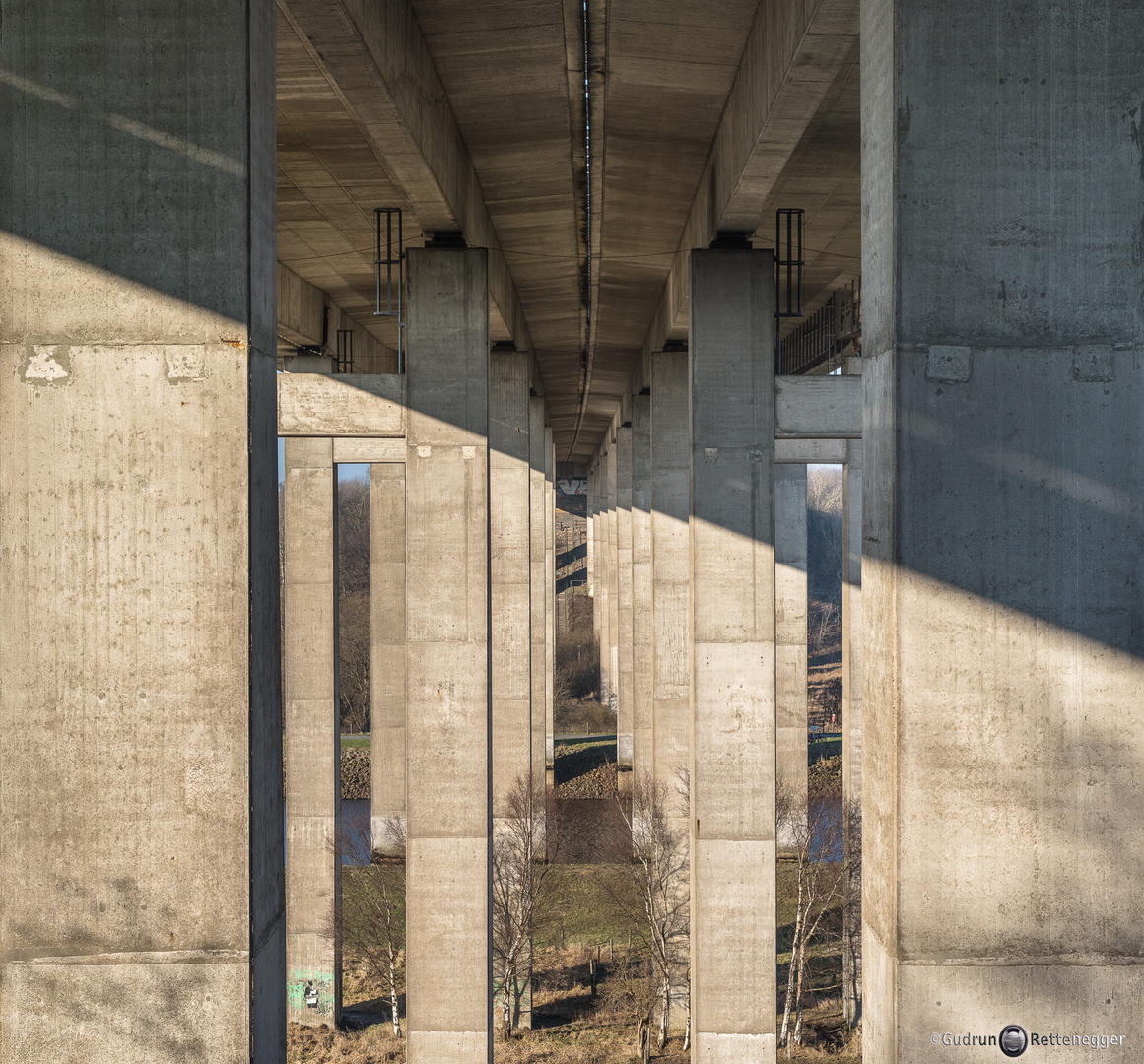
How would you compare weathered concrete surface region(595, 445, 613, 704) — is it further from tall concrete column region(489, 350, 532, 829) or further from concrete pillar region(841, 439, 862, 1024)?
concrete pillar region(841, 439, 862, 1024)

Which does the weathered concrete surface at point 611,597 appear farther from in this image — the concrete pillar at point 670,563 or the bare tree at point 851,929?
the bare tree at point 851,929

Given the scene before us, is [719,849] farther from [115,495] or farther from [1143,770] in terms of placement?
[115,495]

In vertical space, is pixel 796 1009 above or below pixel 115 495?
below

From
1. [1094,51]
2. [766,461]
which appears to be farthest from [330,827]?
[1094,51]

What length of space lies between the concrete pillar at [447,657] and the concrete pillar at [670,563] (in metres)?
7.17

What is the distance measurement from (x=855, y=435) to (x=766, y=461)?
110 cm

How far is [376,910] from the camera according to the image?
21250 millimetres

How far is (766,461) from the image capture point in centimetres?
1400

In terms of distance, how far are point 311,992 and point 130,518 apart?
16957 millimetres

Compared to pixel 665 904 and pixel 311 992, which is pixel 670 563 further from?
pixel 311 992

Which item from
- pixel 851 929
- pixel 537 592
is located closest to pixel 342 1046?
pixel 851 929

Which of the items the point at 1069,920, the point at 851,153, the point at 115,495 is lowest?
the point at 1069,920

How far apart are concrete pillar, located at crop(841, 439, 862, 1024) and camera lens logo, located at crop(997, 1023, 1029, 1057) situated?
15.0 meters

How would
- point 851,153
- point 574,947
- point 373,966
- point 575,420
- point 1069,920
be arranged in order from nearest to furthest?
point 1069,920 → point 851,153 → point 373,966 → point 574,947 → point 575,420
